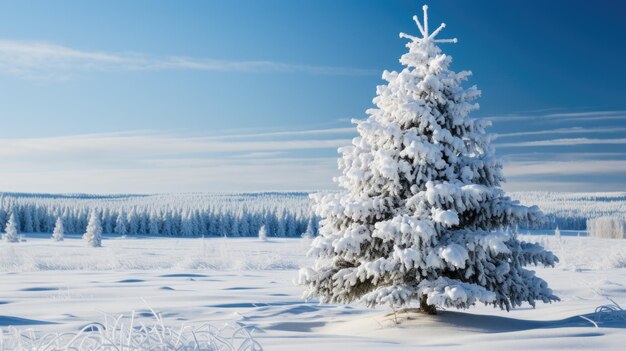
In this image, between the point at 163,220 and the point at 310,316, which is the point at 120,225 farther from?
the point at 310,316

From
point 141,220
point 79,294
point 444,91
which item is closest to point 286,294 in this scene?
point 79,294

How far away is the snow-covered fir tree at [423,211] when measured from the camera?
925 centimetres

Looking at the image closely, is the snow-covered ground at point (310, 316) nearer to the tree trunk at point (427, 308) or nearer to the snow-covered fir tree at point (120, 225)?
the tree trunk at point (427, 308)

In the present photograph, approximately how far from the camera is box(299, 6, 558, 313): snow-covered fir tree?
9.25 meters

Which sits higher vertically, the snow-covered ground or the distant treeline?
the distant treeline

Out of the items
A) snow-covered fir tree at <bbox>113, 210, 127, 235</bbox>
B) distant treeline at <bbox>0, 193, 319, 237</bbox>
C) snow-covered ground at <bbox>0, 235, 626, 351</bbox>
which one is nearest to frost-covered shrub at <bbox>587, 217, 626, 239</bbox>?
distant treeline at <bbox>0, 193, 319, 237</bbox>

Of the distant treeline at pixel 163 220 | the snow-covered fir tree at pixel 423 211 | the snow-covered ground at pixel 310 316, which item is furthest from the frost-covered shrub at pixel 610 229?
the snow-covered fir tree at pixel 423 211

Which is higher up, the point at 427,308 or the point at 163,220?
the point at 163,220

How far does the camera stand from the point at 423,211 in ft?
30.9

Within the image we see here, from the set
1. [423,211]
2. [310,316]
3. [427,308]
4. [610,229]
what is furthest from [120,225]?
[423,211]

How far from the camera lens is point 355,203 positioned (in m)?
9.57

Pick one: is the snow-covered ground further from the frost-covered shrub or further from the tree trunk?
the frost-covered shrub

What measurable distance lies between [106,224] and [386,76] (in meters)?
110

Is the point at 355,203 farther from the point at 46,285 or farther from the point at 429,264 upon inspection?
the point at 46,285
